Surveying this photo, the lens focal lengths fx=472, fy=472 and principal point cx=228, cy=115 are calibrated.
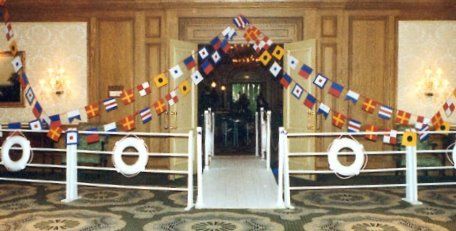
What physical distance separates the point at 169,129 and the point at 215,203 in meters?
2.50

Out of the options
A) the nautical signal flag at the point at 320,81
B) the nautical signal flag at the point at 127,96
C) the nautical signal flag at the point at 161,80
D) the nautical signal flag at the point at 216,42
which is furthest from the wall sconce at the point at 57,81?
the nautical signal flag at the point at 320,81

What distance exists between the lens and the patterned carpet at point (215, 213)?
4.96 meters

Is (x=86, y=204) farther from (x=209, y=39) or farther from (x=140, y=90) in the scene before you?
(x=209, y=39)

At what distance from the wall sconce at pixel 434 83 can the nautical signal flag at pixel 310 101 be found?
2.19 m

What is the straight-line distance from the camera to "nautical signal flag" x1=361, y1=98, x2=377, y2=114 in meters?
7.81

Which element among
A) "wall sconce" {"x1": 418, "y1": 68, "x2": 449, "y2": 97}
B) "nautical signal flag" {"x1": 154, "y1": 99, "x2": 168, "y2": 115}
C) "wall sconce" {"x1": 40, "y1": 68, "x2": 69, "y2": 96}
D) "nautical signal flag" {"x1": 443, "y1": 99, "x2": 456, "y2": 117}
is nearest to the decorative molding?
"nautical signal flag" {"x1": 154, "y1": 99, "x2": 168, "y2": 115}

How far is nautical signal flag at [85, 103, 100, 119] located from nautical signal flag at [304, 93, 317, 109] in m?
3.53

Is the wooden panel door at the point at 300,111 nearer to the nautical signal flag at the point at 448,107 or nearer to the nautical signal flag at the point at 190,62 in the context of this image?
the nautical signal flag at the point at 190,62

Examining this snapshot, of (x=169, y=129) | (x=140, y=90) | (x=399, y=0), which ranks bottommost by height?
(x=169, y=129)

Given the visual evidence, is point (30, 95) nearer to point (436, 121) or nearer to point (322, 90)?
point (322, 90)

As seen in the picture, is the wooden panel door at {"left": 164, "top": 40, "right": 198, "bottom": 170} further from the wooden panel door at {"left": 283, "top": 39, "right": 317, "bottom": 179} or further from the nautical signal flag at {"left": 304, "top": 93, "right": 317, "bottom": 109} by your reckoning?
the nautical signal flag at {"left": 304, "top": 93, "right": 317, "bottom": 109}

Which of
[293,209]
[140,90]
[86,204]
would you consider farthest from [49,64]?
[293,209]

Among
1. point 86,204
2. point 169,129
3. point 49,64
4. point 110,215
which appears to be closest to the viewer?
point 110,215

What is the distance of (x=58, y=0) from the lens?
8.42 m
